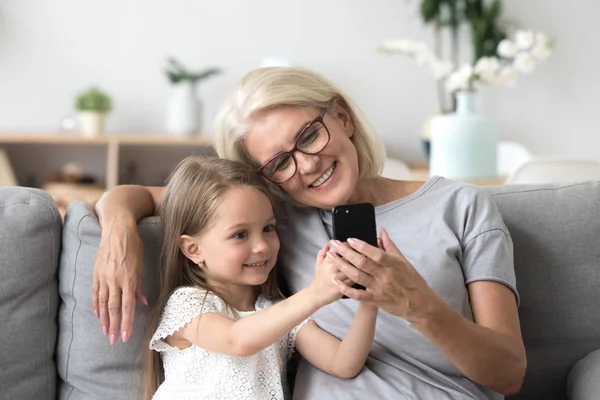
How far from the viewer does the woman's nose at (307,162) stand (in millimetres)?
1533

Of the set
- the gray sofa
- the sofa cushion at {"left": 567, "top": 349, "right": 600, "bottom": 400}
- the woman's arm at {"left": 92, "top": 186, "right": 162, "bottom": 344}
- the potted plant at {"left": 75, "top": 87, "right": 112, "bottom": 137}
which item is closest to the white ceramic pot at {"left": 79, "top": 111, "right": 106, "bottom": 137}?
the potted plant at {"left": 75, "top": 87, "right": 112, "bottom": 137}

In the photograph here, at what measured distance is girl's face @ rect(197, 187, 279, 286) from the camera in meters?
1.49

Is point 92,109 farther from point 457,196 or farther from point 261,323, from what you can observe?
point 261,323

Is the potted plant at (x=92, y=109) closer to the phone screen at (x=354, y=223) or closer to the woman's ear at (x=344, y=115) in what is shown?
the woman's ear at (x=344, y=115)

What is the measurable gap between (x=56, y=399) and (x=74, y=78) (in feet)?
10.1

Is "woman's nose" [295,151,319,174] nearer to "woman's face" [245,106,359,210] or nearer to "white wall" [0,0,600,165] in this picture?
"woman's face" [245,106,359,210]

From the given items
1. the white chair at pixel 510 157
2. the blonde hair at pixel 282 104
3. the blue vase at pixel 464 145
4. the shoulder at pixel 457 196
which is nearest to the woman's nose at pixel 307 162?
the blonde hair at pixel 282 104

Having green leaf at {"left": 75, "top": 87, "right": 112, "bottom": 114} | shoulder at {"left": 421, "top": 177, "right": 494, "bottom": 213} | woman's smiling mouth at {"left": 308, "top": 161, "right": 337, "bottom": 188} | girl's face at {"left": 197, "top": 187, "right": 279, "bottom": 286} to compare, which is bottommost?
green leaf at {"left": 75, "top": 87, "right": 112, "bottom": 114}

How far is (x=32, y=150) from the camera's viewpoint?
14.6 feet

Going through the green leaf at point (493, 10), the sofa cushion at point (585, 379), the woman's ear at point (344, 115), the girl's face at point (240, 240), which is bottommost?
the sofa cushion at point (585, 379)

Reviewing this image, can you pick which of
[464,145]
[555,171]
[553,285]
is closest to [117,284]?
[553,285]

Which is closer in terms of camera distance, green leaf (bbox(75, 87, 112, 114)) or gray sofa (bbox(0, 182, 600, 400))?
gray sofa (bbox(0, 182, 600, 400))

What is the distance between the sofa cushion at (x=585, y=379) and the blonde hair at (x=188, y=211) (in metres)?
0.71

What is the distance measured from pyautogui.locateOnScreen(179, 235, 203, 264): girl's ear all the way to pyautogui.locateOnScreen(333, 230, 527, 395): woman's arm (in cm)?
36
